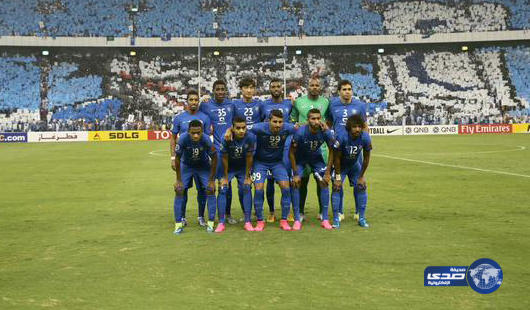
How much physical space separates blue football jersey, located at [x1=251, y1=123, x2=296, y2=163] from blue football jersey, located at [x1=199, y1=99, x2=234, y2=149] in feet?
3.61

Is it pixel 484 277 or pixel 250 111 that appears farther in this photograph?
pixel 250 111

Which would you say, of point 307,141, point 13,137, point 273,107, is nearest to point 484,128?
point 13,137

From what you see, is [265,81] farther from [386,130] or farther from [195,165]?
[195,165]

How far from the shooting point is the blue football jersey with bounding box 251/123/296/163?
926 cm

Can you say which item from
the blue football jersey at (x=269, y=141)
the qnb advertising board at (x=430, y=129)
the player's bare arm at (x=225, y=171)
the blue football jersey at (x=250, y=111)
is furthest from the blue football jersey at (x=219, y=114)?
the qnb advertising board at (x=430, y=129)

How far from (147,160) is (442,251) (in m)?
19.3

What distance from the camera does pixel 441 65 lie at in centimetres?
6147

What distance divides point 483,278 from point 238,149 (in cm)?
482

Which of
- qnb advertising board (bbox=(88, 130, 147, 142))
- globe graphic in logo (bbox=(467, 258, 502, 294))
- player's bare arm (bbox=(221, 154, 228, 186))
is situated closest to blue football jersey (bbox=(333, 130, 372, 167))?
player's bare arm (bbox=(221, 154, 228, 186))

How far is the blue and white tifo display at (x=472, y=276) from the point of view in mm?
5469

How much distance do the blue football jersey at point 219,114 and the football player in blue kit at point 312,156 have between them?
4.85 ft

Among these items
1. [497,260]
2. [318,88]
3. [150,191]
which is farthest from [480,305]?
[150,191]

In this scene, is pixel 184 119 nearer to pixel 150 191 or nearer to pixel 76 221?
pixel 76 221

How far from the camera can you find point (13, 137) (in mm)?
46562
